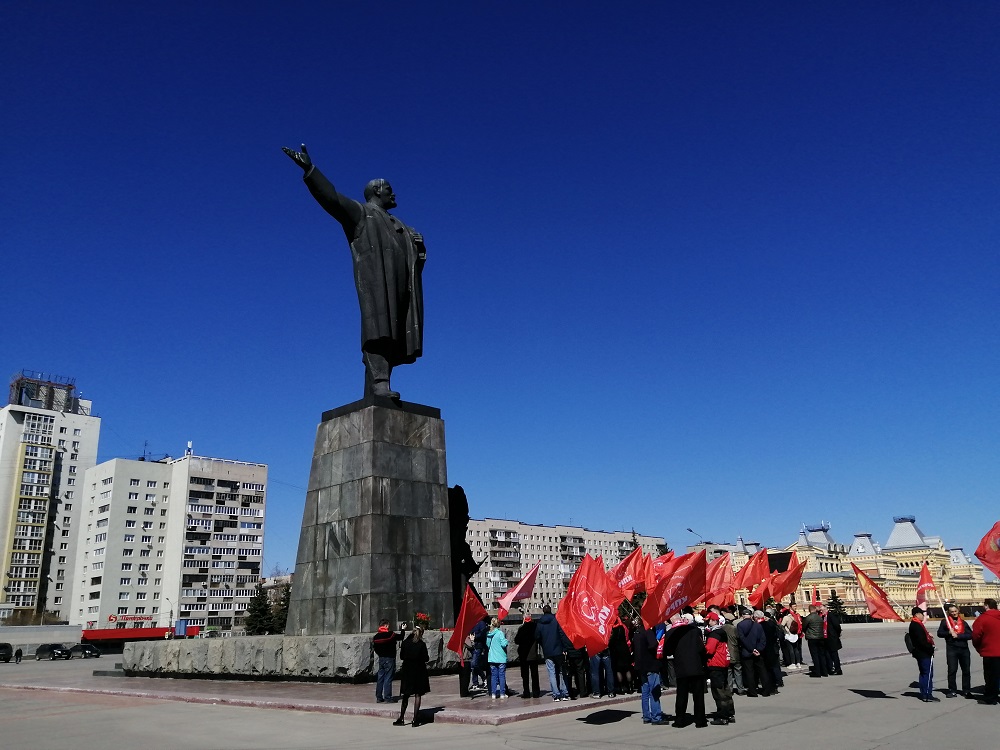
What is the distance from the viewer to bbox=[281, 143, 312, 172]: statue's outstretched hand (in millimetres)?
18266

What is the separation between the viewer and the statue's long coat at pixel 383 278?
19.5 metres

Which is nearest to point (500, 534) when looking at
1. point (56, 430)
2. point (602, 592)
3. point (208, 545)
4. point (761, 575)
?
point (208, 545)

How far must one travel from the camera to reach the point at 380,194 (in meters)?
21.0

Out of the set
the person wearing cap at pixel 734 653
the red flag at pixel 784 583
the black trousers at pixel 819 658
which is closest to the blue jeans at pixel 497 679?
the person wearing cap at pixel 734 653

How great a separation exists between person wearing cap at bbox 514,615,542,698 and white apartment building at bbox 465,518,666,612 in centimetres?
12405

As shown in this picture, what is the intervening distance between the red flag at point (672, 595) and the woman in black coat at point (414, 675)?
3373mm

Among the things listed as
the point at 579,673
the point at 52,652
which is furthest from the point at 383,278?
the point at 52,652

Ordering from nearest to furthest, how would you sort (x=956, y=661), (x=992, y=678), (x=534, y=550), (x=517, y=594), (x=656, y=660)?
(x=656, y=660) < (x=992, y=678) < (x=956, y=661) < (x=517, y=594) < (x=534, y=550)

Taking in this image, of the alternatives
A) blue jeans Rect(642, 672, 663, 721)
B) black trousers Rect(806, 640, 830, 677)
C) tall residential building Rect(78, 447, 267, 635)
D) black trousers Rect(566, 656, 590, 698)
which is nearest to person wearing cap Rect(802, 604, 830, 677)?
black trousers Rect(806, 640, 830, 677)

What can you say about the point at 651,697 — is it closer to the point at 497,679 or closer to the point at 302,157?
the point at 497,679

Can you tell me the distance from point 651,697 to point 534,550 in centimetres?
14579

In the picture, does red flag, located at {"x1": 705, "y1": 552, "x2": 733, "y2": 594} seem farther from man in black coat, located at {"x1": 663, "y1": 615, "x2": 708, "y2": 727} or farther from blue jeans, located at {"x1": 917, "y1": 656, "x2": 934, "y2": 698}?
man in black coat, located at {"x1": 663, "y1": 615, "x2": 708, "y2": 727}

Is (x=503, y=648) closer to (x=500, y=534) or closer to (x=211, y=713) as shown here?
(x=211, y=713)

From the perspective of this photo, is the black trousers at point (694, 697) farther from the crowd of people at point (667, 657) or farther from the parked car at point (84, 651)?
the parked car at point (84, 651)
